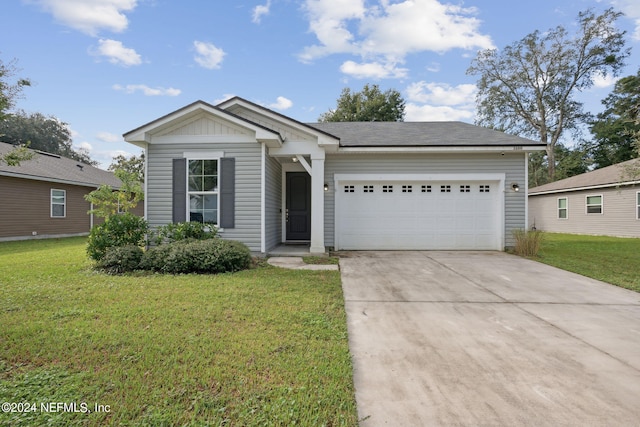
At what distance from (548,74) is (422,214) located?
2209cm

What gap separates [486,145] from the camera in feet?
29.0

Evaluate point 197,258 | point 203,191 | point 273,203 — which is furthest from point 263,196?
point 197,258

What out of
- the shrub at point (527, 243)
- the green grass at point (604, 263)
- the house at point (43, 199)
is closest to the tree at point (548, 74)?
the green grass at point (604, 263)

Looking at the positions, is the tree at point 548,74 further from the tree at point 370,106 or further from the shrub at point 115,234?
the shrub at point 115,234

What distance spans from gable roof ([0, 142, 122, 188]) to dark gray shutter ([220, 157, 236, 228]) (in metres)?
7.83

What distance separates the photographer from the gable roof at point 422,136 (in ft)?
29.3

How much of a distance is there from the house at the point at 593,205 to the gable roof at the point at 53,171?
22694mm

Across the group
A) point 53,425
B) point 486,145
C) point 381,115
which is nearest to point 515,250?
point 486,145

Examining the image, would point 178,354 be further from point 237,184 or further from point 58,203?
point 58,203

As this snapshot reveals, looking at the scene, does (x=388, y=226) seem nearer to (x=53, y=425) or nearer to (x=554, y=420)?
(x=554, y=420)

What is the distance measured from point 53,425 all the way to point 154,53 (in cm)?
1172

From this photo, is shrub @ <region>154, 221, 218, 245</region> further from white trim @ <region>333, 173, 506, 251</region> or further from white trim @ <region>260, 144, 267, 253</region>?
white trim @ <region>333, 173, 506, 251</region>

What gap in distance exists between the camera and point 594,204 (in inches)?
605

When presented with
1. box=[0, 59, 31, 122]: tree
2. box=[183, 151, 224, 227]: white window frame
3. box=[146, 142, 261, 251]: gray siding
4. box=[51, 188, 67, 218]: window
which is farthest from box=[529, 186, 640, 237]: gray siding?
box=[51, 188, 67, 218]: window
